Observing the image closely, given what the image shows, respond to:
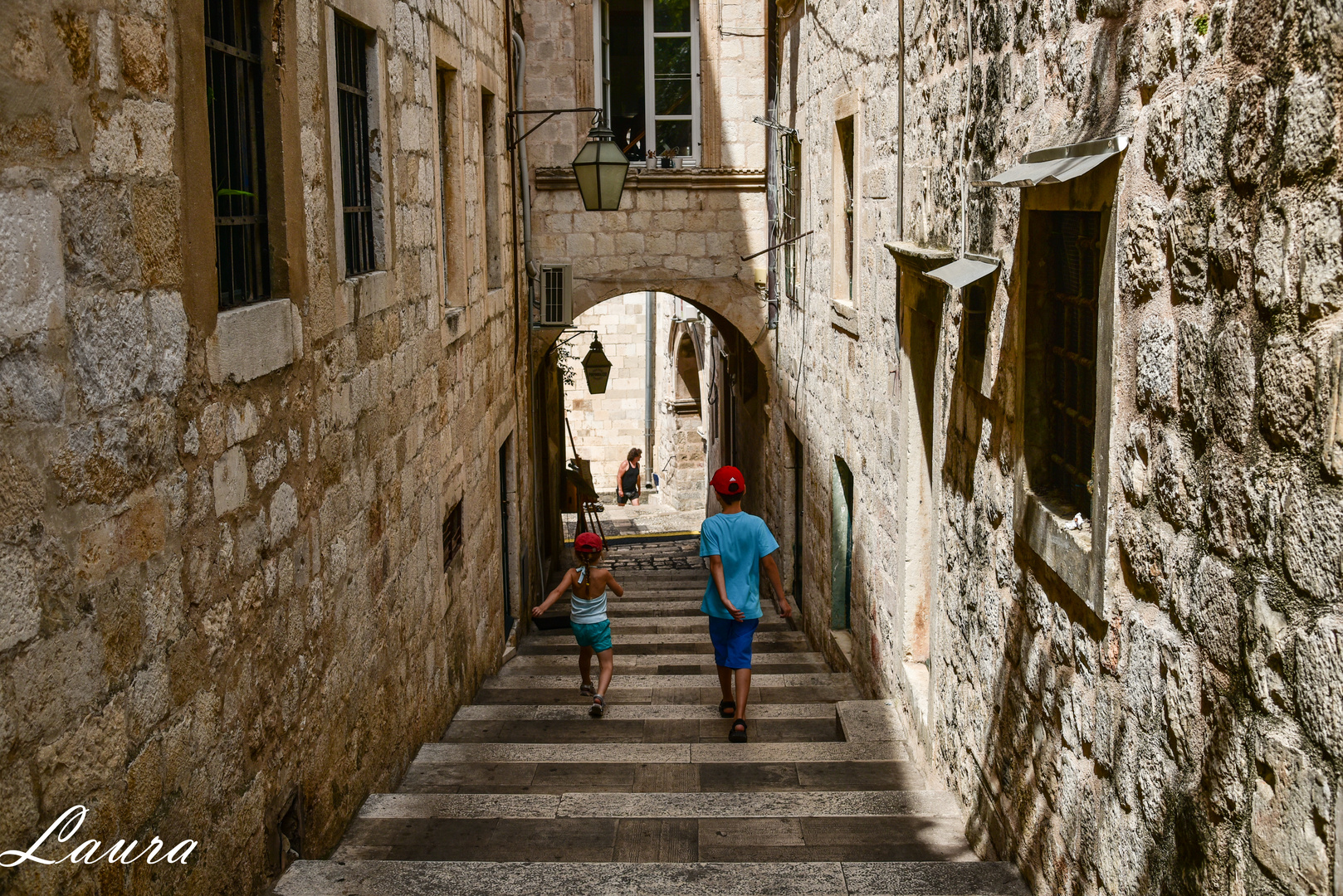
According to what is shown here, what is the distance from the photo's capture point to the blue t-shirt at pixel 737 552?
5941 millimetres

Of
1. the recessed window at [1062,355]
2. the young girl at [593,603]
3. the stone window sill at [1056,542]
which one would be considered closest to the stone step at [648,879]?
the stone window sill at [1056,542]

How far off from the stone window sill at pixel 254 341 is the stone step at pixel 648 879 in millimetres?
1535

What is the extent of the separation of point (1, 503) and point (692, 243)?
9.70 metres

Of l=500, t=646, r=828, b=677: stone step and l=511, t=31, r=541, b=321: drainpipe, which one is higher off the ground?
l=511, t=31, r=541, b=321: drainpipe

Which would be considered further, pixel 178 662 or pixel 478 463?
pixel 478 463

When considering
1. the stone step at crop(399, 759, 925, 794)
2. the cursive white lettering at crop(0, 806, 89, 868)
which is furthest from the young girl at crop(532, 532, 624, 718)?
the cursive white lettering at crop(0, 806, 89, 868)

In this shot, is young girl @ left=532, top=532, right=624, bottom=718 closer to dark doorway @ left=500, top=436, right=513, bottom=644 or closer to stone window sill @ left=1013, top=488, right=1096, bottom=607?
dark doorway @ left=500, top=436, right=513, bottom=644

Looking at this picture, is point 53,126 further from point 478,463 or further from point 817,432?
point 817,432

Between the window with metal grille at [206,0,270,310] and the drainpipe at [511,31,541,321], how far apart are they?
6432mm

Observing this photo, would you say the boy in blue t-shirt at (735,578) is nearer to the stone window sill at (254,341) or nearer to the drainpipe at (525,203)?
the stone window sill at (254,341)

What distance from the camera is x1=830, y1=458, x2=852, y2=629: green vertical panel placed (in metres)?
7.96

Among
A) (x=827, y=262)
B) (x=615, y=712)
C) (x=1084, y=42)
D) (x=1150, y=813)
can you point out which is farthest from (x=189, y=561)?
(x=827, y=262)

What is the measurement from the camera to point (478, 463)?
7742 mm

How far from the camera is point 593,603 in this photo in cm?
659
